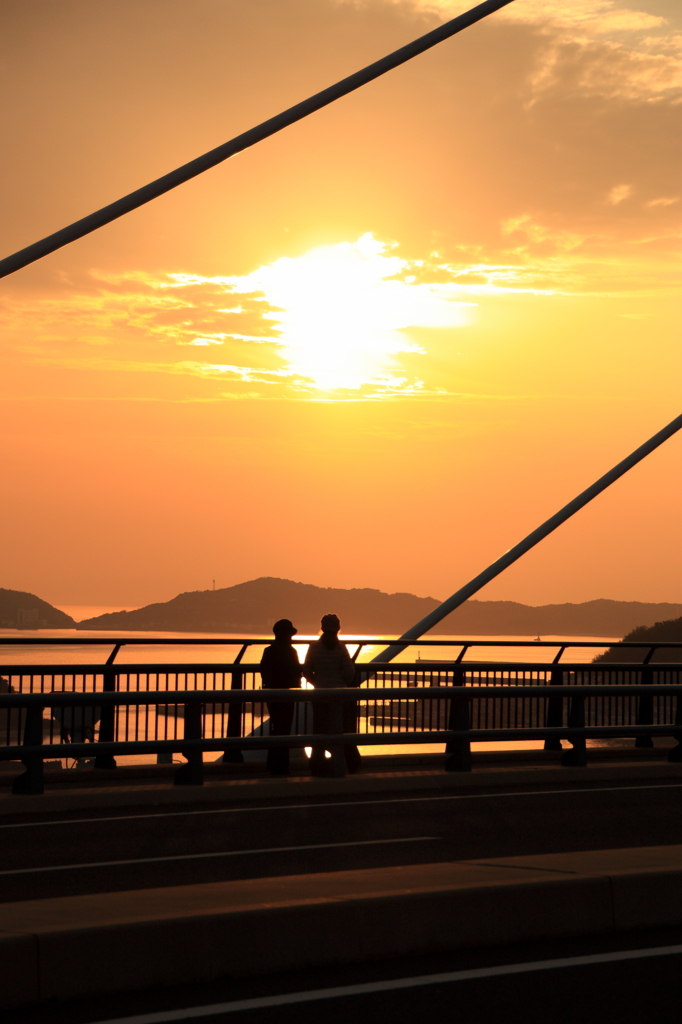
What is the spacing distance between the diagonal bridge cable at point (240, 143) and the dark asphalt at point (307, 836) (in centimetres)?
836

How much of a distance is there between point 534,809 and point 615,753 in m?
6.26

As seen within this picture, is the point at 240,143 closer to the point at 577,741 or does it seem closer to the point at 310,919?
the point at 577,741

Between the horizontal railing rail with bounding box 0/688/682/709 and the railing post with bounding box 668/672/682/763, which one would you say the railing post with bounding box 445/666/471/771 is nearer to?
the horizontal railing rail with bounding box 0/688/682/709

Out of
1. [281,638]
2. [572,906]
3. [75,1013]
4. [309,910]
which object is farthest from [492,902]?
[281,638]

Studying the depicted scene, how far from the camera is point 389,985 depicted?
21.2 feet

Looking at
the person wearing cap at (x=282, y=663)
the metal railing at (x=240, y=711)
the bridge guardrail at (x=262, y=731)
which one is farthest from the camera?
the person wearing cap at (x=282, y=663)

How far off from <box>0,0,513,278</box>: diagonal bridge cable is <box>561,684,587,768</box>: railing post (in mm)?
9227

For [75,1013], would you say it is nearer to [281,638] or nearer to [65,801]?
[65,801]

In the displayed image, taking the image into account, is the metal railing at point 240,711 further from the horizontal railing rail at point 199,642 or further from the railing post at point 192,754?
the horizontal railing rail at point 199,642

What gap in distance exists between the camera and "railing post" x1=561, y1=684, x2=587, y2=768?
17.5 meters

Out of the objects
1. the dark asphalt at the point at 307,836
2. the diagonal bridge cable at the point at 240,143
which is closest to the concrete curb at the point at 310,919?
the dark asphalt at the point at 307,836

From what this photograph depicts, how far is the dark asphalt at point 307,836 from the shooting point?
32.9 ft

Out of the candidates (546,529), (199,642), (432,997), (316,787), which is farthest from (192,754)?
(546,529)

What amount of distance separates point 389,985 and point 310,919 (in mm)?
544
